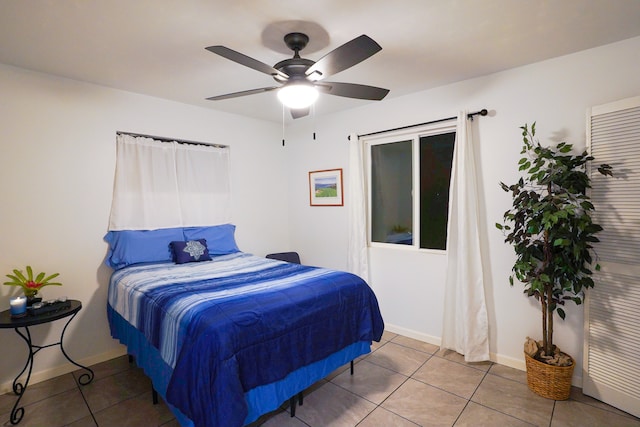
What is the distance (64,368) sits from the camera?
8.90 ft

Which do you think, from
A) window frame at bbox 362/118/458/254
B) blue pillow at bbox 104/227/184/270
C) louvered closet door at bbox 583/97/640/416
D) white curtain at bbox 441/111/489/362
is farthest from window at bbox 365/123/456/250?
blue pillow at bbox 104/227/184/270

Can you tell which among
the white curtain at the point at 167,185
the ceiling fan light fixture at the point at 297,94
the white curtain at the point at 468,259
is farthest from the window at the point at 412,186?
the white curtain at the point at 167,185

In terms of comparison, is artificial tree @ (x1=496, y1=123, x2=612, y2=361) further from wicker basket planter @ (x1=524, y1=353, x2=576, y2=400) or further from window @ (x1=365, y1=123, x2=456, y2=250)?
window @ (x1=365, y1=123, x2=456, y2=250)

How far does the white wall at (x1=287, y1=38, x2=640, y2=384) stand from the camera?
2.33 m

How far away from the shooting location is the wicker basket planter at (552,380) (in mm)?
2225

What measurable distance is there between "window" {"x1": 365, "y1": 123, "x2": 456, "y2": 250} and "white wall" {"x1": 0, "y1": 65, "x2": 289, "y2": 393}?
7.90 ft

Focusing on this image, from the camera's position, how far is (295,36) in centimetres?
201

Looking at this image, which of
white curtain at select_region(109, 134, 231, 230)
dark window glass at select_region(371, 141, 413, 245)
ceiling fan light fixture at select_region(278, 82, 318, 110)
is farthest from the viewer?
dark window glass at select_region(371, 141, 413, 245)

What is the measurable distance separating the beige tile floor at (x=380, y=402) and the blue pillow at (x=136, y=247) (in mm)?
967

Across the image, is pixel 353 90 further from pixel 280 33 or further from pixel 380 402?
pixel 380 402

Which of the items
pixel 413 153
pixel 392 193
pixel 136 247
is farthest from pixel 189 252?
pixel 413 153

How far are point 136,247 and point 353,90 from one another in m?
2.43

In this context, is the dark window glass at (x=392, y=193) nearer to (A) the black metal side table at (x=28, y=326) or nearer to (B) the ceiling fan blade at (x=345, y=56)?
(B) the ceiling fan blade at (x=345, y=56)

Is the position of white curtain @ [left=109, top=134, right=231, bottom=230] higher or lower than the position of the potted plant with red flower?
higher
